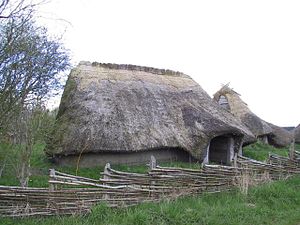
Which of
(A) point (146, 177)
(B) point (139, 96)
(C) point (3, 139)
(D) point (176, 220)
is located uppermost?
(B) point (139, 96)

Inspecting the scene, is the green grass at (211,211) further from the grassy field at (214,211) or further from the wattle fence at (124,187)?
the wattle fence at (124,187)

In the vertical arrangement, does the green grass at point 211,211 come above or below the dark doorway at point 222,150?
below

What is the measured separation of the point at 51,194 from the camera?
570 centimetres

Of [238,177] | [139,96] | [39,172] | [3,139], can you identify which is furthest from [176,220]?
[139,96]

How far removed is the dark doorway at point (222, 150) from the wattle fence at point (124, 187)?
13.6 ft

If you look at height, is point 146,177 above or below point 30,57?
below

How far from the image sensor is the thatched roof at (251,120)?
18.5m

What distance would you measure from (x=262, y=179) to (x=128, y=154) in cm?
425

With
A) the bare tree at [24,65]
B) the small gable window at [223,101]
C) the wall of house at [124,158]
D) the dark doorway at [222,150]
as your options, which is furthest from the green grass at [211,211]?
the small gable window at [223,101]

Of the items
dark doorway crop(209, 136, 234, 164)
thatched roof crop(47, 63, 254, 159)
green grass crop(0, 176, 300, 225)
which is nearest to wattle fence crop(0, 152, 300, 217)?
green grass crop(0, 176, 300, 225)

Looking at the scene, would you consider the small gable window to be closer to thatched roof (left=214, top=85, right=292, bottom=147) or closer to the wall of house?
thatched roof (left=214, top=85, right=292, bottom=147)

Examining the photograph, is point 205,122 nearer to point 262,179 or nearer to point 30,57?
point 262,179

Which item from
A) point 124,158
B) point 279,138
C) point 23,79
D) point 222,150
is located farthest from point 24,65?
point 279,138

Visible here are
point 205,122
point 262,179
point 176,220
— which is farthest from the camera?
point 205,122
